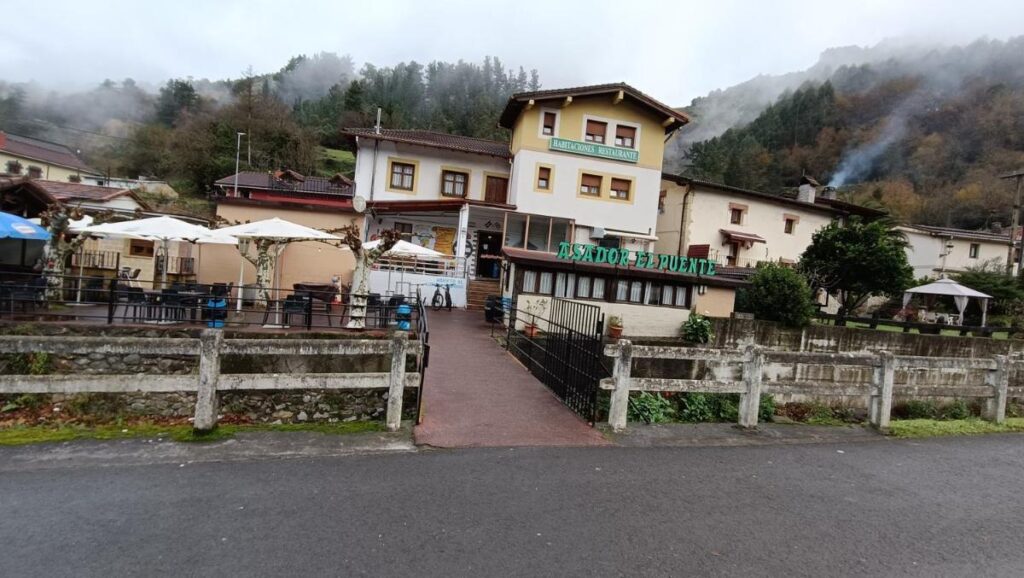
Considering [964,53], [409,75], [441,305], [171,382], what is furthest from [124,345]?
[964,53]

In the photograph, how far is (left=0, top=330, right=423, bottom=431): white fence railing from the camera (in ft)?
16.5

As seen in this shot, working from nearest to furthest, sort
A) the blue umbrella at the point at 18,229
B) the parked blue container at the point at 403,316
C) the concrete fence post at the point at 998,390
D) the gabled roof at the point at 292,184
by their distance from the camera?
the concrete fence post at the point at 998,390 < the blue umbrella at the point at 18,229 < the parked blue container at the point at 403,316 < the gabled roof at the point at 292,184

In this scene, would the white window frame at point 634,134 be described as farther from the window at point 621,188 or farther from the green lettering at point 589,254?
the green lettering at point 589,254

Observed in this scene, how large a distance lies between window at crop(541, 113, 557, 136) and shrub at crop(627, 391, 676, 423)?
61.4ft

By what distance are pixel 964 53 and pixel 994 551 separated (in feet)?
577

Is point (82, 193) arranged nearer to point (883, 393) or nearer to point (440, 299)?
point (440, 299)

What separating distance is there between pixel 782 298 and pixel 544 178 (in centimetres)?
1255

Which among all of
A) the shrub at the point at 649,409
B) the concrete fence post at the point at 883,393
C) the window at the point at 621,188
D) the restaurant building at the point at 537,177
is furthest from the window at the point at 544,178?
the concrete fence post at the point at 883,393

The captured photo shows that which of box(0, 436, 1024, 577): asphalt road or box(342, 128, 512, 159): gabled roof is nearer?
box(0, 436, 1024, 577): asphalt road

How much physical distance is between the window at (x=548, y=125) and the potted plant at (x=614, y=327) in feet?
41.0

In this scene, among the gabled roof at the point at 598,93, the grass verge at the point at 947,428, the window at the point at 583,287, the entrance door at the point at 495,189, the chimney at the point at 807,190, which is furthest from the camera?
the chimney at the point at 807,190

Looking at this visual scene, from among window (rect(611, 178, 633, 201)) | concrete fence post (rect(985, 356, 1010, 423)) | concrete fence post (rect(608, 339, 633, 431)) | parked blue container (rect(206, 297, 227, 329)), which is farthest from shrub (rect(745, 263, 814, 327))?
parked blue container (rect(206, 297, 227, 329))

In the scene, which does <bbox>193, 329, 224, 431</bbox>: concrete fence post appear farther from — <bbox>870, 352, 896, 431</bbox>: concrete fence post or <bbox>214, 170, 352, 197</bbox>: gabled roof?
<bbox>214, 170, 352, 197</bbox>: gabled roof

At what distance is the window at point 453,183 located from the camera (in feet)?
86.0
